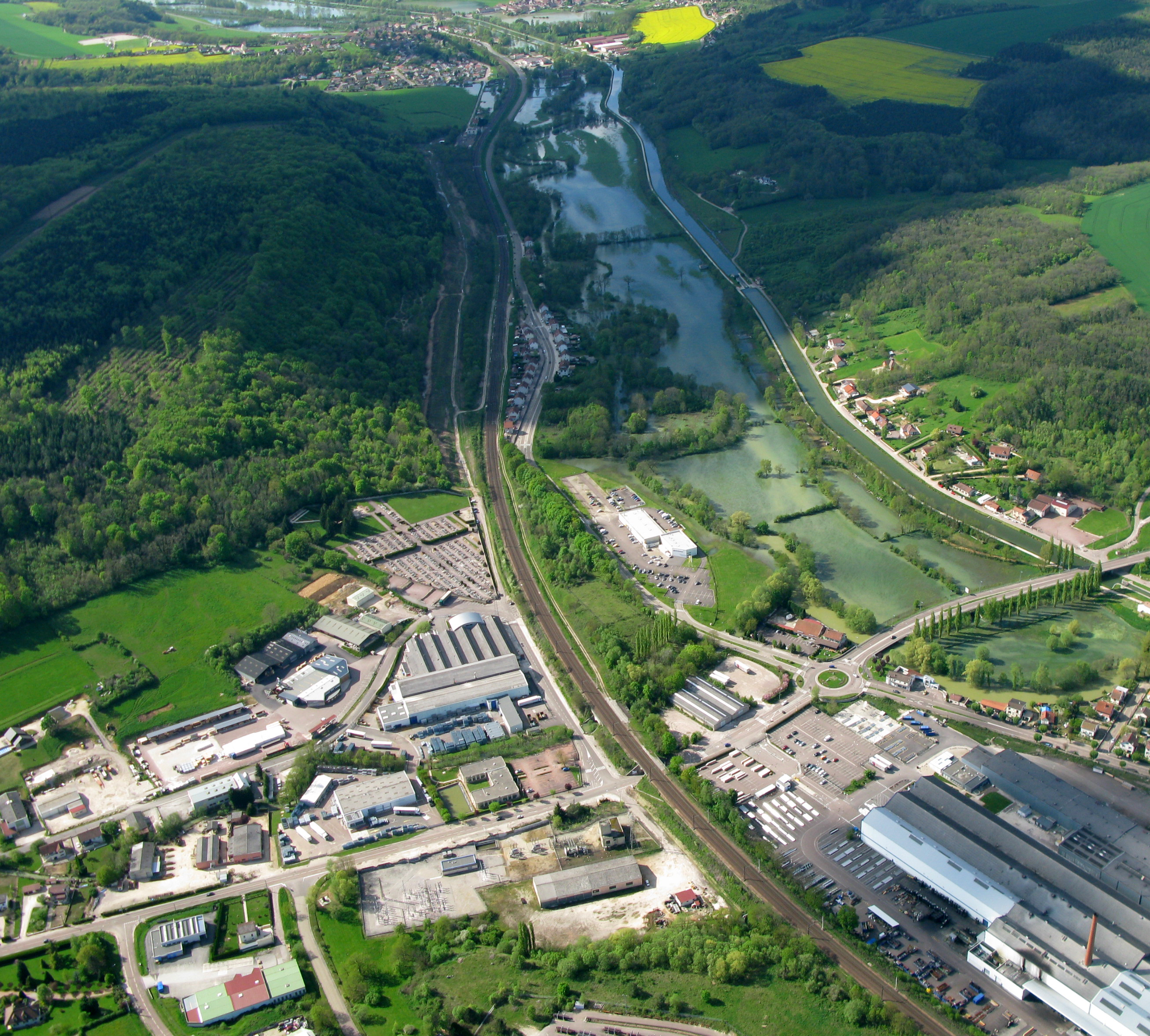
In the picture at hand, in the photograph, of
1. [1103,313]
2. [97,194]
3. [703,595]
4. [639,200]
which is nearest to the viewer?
[703,595]

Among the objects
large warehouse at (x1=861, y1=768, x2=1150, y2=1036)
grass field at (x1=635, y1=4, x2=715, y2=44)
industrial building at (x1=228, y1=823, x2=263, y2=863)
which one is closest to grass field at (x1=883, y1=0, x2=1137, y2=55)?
grass field at (x1=635, y1=4, x2=715, y2=44)

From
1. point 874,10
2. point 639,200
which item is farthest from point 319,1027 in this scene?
point 874,10

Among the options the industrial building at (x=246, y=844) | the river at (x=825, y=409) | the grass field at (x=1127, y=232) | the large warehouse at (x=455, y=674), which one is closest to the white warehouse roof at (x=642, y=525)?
the large warehouse at (x=455, y=674)

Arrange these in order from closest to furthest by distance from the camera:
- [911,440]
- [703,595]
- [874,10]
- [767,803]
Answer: [767,803] < [703,595] < [911,440] < [874,10]

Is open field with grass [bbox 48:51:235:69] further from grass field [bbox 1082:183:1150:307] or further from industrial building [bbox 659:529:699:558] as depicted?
industrial building [bbox 659:529:699:558]

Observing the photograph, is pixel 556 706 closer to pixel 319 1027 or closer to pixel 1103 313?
pixel 319 1027

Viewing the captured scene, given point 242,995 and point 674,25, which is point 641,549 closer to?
point 242,995

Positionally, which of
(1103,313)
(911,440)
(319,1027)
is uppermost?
(1103,313)
